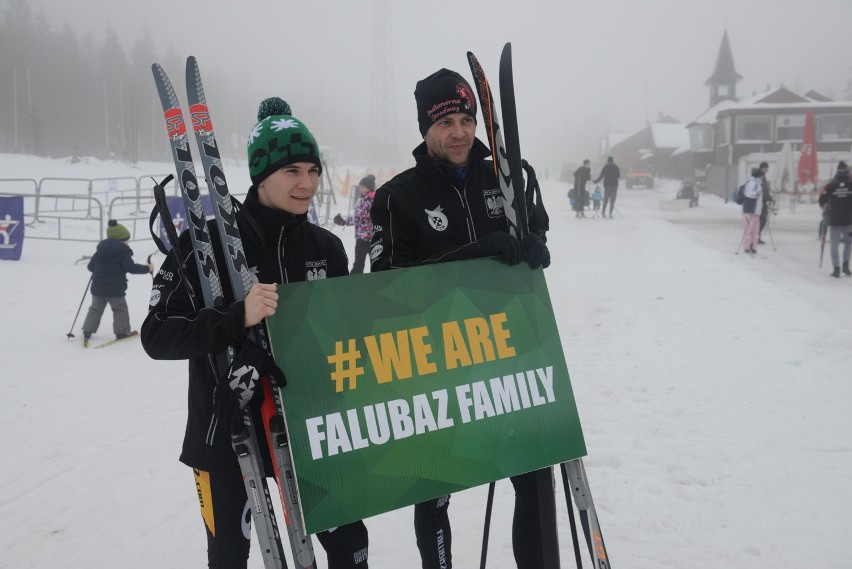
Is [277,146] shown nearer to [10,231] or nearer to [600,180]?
[10,231]

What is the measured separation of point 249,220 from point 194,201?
0.70 feet

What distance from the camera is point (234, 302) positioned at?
1828 millimetres

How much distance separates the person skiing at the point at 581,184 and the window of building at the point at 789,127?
1142 inches

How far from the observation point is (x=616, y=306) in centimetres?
872

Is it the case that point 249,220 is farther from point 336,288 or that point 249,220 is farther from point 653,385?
point 653,385

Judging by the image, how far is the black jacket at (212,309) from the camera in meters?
1.69

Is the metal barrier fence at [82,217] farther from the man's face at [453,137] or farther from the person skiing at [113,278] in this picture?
the man's face at [453,137]

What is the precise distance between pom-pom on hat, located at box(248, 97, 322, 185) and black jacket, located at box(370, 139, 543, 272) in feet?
1.42

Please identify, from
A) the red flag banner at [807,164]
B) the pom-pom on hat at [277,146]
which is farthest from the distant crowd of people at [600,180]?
the pom-pom on hat at [277,146]

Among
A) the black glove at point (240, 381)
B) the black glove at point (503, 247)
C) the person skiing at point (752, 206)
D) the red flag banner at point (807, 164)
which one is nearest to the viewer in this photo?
the black glove at point (240, 381)

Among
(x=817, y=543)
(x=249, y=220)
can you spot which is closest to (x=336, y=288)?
(x=249, y=220)

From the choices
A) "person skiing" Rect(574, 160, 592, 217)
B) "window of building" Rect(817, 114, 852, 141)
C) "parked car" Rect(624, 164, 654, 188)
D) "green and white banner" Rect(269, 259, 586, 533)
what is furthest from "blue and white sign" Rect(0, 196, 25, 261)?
"window of building" Rect(817, 114, 852, 141)

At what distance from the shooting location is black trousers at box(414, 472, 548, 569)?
2.36m

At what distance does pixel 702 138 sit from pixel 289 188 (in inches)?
2203
